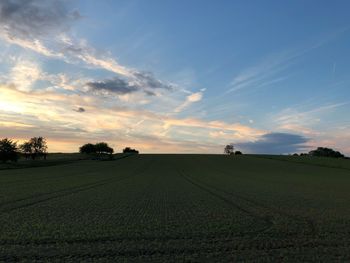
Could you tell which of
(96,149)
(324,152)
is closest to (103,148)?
(96,149)

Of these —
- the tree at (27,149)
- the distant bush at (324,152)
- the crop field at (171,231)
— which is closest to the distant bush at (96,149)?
the tree at (27,149)

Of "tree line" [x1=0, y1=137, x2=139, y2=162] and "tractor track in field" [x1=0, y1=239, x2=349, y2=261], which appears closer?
"tractor track in field" [x1=0, y1=239, x2=349, y2=261]

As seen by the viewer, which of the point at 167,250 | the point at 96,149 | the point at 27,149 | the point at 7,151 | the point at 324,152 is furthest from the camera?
the point at 324,152

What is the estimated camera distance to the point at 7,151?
269 ft

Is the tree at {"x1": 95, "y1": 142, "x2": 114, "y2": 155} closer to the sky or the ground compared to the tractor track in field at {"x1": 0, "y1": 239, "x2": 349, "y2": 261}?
closer to the sky

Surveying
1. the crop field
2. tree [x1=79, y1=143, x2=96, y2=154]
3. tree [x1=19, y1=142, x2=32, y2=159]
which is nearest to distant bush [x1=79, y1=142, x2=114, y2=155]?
tree [x1=79, y1=143, x2=96, y2=154]

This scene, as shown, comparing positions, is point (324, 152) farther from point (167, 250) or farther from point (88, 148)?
point (167, 250)

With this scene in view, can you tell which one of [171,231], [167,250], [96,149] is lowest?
[167,250]

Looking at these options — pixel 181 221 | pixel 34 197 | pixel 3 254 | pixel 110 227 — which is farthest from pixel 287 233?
pixel 34 197

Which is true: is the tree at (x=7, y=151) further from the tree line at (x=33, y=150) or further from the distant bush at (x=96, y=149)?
the distant bush at (x=96, y=149)

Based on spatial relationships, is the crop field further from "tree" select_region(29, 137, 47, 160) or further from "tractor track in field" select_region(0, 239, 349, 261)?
"tree" select_region(29, 137, 47, 160)

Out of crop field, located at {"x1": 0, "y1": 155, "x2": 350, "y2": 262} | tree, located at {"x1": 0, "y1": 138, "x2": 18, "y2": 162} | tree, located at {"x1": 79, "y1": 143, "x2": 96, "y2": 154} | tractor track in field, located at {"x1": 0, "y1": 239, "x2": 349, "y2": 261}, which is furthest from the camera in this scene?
tree, located at {"x1": 79, "y1": 143, "x2": 96, "y2": 154}

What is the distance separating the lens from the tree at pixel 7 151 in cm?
8138

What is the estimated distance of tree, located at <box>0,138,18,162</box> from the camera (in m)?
81.4
